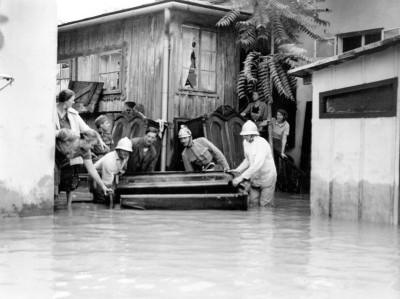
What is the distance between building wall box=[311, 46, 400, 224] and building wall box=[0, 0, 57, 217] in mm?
4246

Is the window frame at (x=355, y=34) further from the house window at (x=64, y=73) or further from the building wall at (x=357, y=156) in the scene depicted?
the house window at (x=64, y=73)

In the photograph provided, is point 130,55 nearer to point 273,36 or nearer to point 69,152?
point 273,36

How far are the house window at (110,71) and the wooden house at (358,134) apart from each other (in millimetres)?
7765

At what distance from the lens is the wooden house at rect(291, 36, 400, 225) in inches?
401

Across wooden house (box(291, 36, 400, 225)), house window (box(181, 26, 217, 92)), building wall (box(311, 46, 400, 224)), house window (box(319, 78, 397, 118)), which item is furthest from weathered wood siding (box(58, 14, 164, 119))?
house window (box(319, 78, 397, 118))

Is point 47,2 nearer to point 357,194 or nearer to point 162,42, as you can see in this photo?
point 357,194

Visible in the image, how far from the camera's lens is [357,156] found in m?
10.9

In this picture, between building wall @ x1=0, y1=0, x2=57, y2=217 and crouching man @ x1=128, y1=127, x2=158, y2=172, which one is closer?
building wall @ x1=0, y1=0, x2=57, y2=217

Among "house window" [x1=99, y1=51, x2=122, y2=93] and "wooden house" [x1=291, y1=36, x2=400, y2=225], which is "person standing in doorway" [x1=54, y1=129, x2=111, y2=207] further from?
"house window" [x1=99, y1=51, x2=122, y2=93]

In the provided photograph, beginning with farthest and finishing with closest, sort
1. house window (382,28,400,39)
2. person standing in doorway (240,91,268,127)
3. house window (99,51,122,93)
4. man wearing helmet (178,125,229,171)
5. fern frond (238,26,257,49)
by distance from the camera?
house window (99,51,122,93)
person standing in doorway (240,91,268,127)
fern frond (238,26,257,49)
house window (382,28,400,39)
man wearing helmet (178,125,229,171)

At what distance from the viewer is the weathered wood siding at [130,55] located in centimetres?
1747

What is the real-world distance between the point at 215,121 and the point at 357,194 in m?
6.55

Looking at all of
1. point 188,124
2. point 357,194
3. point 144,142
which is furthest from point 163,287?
point 188,124

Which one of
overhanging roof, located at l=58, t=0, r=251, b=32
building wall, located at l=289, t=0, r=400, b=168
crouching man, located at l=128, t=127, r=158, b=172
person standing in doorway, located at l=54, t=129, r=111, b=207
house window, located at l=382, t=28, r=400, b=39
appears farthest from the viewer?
overhanging roof, located at l=58, t=0, r=251, b=32
